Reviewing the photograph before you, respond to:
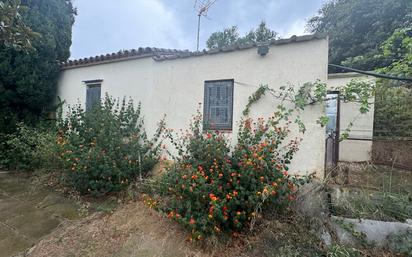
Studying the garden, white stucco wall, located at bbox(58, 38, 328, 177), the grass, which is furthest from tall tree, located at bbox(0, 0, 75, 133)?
the grass

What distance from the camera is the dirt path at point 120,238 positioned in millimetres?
3812

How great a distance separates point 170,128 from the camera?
6.40 meters

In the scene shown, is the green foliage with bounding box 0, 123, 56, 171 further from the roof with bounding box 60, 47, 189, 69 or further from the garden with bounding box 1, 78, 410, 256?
the roof with bounding box 60, 47, 189, 69

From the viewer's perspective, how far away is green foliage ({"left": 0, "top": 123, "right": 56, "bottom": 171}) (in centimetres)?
688

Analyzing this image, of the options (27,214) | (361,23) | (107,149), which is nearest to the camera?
(27,214)

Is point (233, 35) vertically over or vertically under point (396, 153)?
over

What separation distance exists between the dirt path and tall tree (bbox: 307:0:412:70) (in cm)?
1393

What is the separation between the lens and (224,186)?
4.02m

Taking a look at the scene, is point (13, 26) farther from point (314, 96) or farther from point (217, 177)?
point (314, 96)

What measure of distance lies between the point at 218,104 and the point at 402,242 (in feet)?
13.5

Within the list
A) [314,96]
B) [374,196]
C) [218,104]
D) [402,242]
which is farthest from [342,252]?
[218,104]

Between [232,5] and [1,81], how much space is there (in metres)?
8.64

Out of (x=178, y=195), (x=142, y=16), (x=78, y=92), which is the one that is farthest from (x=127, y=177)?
(x=142, y=16)

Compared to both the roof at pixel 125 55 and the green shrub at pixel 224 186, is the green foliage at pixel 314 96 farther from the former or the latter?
the roof at pixel 125 55
